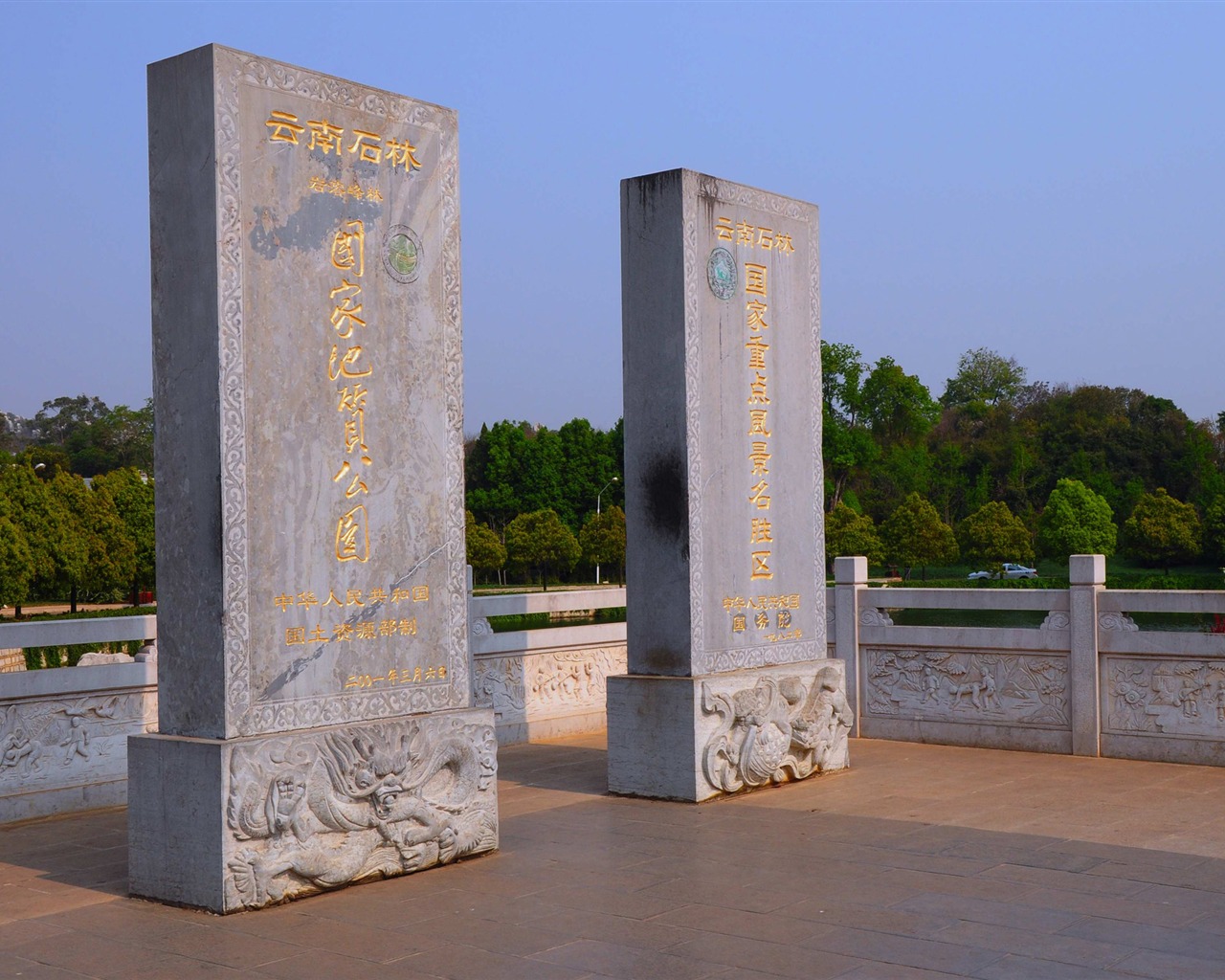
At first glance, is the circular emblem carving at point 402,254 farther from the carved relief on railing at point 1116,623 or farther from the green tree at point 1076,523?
the green tree at point 1076,523

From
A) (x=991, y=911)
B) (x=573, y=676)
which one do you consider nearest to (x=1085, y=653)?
(x=573, y=676)

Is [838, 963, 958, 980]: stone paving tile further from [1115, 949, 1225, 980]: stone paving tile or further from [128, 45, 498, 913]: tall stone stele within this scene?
[128, 45, 498, 913]: tall stone stele

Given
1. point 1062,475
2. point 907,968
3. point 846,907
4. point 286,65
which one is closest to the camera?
point 907,968

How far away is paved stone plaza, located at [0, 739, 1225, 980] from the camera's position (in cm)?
387

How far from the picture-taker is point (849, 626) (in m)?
8.52

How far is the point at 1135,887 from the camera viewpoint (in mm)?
4660

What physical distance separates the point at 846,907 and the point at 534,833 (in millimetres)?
1786

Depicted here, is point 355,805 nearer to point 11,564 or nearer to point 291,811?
point 291,811

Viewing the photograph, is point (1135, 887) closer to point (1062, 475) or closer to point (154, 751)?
point (154, 751)

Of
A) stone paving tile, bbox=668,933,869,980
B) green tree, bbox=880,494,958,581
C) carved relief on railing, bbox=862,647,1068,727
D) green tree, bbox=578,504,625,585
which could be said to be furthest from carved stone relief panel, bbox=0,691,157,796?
green tree, bbox=578,504,625,585

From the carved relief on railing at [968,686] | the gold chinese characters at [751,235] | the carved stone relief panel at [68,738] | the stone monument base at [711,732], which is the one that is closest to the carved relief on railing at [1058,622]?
the carved relief on railing at [968,686]

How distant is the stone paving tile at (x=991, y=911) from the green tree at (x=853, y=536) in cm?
2798

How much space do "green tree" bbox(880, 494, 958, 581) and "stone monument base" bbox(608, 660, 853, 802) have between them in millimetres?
26497

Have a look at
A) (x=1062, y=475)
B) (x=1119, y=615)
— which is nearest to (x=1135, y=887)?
(x=1119, y=615)
